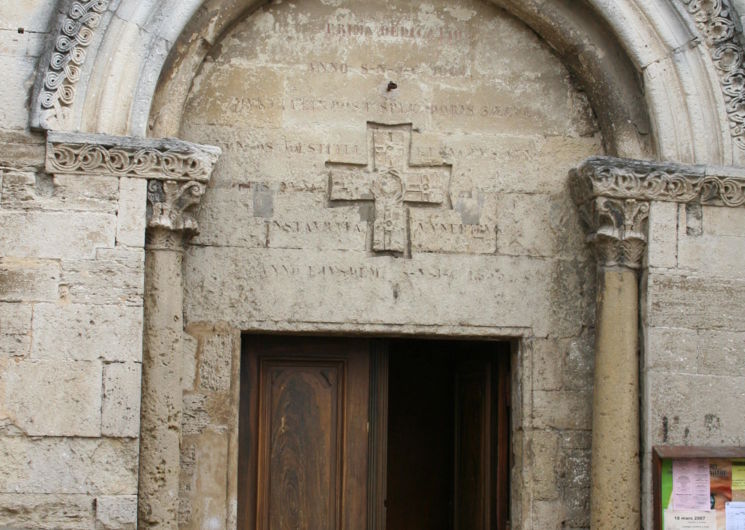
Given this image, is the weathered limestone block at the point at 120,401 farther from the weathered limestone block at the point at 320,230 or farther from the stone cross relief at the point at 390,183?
the stone cross relief at the point at 390,183

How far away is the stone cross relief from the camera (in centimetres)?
604

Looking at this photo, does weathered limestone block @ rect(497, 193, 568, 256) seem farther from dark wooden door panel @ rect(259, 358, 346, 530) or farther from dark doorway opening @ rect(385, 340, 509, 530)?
dark doorway opening @ rect(385, 340, 509, 530)

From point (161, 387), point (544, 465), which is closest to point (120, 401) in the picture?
point (161, 387)

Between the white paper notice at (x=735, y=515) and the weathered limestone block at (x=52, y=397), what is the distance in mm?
3122

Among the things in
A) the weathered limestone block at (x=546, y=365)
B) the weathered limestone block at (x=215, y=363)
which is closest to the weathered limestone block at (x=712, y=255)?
the weathered limestone block at (x=546, y=365)

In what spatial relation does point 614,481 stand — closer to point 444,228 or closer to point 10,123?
point 444,228

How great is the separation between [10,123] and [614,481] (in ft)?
11.3

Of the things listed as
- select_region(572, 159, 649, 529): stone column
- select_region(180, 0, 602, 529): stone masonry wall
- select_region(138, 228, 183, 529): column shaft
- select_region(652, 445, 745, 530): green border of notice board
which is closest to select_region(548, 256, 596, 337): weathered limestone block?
select_region(180, 0, 602, 529): stone masonry wall

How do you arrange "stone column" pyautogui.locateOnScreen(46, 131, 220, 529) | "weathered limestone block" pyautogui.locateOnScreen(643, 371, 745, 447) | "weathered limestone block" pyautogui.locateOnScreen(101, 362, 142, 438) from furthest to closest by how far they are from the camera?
1. "weathered limestone block" pyautogui.locateOnScreen(643, 371, 745, 447)
2. "stone column" pyautogui.locateOnScreen(46, 131, 220, 529)
3. "weathered limestone block" pyautogui.locateOnScreen(101, 362, 142, 438)

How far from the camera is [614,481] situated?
5.79 m

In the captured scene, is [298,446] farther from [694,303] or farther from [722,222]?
[722,222]

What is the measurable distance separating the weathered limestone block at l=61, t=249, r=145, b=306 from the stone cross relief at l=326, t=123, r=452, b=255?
3.84ft

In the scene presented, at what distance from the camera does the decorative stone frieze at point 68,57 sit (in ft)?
17.7

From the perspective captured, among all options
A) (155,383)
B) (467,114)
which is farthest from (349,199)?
(155,383)
